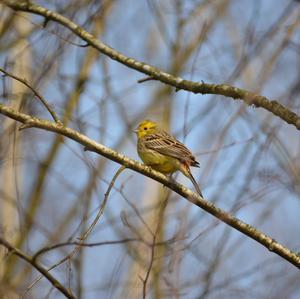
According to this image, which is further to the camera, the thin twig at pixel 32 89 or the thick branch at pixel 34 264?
the thin twig at pixel 32 89

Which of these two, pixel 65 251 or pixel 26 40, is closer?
pixel 65 251

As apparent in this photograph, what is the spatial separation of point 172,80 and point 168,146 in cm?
192

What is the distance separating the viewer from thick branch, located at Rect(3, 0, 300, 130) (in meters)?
4.62

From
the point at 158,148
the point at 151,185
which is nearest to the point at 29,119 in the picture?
the point at 158,148

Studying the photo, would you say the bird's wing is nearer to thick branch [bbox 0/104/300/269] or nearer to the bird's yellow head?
the bird's yellow head

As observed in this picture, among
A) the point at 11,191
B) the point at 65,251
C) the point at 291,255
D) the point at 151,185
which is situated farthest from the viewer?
the point at 151,185

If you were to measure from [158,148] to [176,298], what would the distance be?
3567 millimetres

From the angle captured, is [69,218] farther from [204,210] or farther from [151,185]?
[204,210]

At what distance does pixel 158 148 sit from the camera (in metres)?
7.14

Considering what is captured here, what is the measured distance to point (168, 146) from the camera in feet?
23.5

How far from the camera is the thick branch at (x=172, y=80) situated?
4625 mm

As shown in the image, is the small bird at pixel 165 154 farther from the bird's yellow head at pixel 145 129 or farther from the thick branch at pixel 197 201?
the thick branch at pixel 197 201

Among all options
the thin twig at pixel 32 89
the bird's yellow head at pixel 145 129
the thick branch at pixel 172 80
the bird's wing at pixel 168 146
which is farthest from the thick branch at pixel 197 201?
the bird's yellow head at pixel 145 129

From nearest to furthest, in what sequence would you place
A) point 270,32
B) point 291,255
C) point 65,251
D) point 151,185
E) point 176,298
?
1. point 176,298
2. point 291,255
3. point 270,32
4. point 65,251
5. point 151,185
